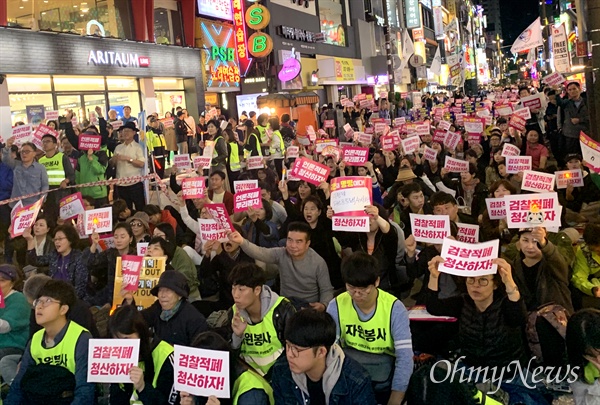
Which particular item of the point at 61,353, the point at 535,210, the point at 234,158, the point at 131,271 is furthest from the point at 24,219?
the point at 234,158

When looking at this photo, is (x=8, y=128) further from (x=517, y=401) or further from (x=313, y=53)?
(x=313, y=53)

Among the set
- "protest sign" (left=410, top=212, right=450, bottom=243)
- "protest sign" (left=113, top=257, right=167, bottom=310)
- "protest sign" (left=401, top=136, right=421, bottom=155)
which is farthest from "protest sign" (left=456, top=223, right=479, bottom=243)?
"protest sign" (left=401, top=136, right=421, bottom=155)

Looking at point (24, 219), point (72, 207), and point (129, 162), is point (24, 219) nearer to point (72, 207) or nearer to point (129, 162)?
point (72, 207)

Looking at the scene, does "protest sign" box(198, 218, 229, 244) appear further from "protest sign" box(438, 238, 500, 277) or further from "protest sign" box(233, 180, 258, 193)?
"protest sign" box(438, 238, 500, 277)

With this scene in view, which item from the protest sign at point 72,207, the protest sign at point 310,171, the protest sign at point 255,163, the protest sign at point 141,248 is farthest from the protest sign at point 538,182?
the protest sign at point 255,163

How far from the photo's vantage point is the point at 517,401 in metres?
3.92

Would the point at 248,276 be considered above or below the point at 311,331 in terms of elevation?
above

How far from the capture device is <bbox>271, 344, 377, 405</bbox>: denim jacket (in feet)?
11.1

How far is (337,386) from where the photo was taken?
3.39 metres

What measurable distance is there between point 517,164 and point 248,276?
17.7 feet

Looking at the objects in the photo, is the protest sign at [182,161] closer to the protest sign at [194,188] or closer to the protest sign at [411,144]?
the protest sign at [194,188]

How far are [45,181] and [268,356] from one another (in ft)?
20.0

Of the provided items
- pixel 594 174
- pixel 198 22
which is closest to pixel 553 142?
pixel 594 174

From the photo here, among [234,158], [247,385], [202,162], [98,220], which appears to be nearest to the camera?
[247,385]
